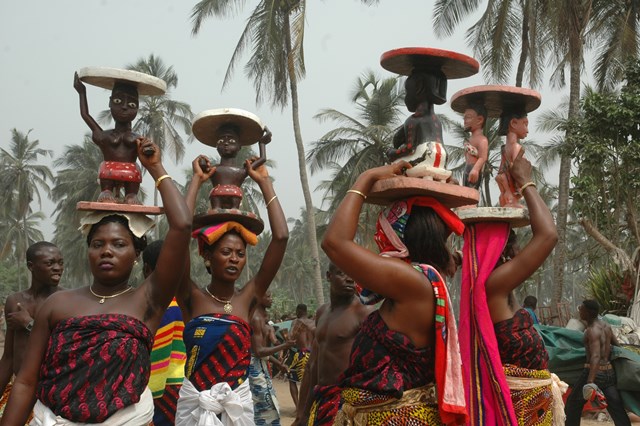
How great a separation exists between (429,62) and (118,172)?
1.64 meters

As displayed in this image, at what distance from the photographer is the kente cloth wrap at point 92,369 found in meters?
2.97

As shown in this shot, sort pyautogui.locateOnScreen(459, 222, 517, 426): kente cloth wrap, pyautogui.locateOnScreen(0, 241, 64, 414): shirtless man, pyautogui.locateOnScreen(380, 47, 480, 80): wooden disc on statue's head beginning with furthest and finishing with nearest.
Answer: pyautogui.locateOnScreen(0, 241, 64, 414): shirtless man
pyautogui.locateOnScreen(459, 222, 517, 426): kente cloth wrap
pyautogui.locateOnScreen(380, 47, 480, 80): wooden disc on statue's head

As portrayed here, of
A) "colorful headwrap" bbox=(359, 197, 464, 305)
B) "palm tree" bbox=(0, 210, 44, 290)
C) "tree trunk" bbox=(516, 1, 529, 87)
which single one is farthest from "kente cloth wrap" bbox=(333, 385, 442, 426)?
"palm tree" bbox=(0, 210, 44, 290)

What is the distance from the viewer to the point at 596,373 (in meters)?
8.53

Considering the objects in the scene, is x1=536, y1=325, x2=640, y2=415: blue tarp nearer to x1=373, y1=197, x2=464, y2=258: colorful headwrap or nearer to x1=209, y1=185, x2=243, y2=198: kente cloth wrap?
x1=209, y1=185, x2=243, y2=198: kente cloth wrap

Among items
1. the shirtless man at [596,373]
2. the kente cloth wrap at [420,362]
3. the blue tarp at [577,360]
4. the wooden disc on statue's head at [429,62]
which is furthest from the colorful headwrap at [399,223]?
the blue tarp at [577,360]

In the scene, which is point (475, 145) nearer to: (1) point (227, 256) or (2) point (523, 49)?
(1) point (227, 256)

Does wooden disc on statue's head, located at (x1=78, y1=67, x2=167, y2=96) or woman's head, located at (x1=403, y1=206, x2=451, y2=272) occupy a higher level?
wooden disc on statue's head, located at (x1=78, y1=67, x2=167, y2=96)

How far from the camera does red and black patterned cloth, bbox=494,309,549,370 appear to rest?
13.8 ft

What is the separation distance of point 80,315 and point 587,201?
46.2 ft

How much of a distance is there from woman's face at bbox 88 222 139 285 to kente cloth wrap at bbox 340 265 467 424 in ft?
3.78

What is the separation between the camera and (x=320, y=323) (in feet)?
16.5

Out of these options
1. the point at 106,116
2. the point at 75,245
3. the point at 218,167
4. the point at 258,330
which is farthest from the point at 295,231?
the point at 218,167

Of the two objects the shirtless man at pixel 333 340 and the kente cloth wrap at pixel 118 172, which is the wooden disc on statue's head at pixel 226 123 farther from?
the shirtless man at pixel 333 340
